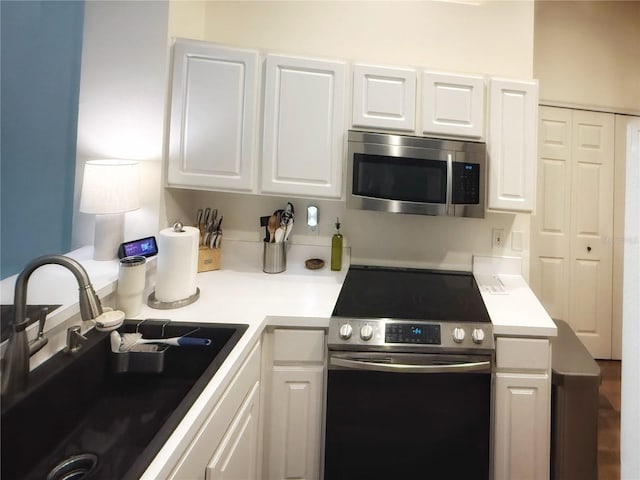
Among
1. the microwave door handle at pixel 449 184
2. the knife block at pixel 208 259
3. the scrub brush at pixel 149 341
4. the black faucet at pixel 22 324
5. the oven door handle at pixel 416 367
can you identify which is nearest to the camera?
the black faucet at pixel 22 324

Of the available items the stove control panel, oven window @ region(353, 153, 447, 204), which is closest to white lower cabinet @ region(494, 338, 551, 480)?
the stove control panel

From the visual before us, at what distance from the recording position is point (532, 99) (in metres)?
1.76

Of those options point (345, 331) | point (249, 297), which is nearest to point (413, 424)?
point (345, 331)

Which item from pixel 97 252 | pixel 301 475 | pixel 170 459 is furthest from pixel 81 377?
pixel 301 475

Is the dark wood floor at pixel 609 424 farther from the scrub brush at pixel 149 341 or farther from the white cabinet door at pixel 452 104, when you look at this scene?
the scrub brush at pixel 149 341

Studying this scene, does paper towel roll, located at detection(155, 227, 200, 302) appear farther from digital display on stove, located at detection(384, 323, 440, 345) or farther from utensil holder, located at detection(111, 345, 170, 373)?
digital display on stove, located at detection(384, 323, 440, 345)

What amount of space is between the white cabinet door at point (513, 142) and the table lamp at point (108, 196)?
1.71 m

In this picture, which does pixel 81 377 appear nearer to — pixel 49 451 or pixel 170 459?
pixel 49 451

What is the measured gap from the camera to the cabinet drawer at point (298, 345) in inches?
54.1

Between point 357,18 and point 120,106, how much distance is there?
→ 4.76ft

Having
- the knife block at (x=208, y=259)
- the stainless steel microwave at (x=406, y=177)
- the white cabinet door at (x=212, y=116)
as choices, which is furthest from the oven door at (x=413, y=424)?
the white cabinet door at (x=212, y=116)

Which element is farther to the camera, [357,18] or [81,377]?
[357,18]

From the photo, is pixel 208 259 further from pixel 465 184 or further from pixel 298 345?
pixel 465 184

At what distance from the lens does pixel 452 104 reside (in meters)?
1.75
